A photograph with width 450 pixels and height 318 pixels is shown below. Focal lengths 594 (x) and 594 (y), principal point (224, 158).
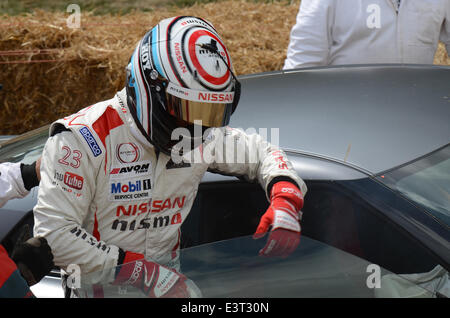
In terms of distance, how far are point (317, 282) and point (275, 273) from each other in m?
0.09

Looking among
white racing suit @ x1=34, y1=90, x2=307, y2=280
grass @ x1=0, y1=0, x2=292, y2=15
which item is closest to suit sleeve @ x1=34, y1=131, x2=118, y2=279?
white racing suit @ x1=34, y1=90, x2=307, y2=280

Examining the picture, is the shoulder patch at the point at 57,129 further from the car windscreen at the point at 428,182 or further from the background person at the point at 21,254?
the car windscreen at the point at 428,182

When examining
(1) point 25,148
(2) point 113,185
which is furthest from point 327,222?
(1) point 25,148

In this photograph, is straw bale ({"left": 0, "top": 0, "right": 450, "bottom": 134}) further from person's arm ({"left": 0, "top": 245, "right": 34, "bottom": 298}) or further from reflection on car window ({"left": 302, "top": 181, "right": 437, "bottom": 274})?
person's arm ({"left": 0, "top": 245, "right": 34, "bottom": 298})

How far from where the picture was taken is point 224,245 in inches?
53.4

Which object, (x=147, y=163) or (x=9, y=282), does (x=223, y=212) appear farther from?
(x=9, y=282)

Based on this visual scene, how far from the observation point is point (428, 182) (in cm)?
154

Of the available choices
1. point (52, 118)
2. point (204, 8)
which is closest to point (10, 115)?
point (52, 118)

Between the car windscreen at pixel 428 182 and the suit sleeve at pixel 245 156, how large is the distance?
271mm

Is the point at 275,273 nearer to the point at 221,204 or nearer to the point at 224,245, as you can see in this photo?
the point at 224,245

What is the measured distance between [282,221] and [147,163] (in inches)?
17.0

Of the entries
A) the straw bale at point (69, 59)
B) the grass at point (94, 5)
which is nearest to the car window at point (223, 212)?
the straw bale at point (69, 59)

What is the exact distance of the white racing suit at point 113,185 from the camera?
1.48 m

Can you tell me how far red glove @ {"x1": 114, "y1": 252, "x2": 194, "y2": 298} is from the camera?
3.76 feet
